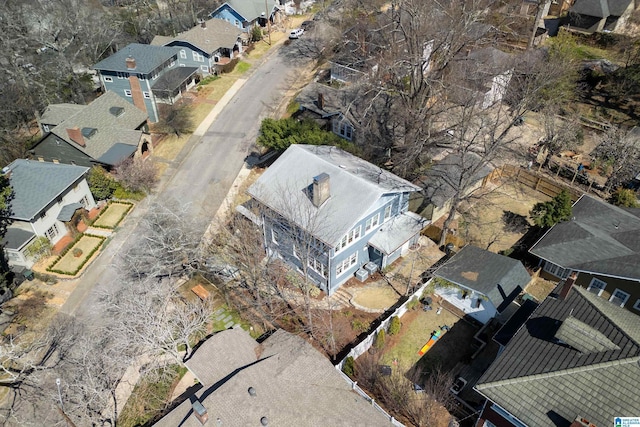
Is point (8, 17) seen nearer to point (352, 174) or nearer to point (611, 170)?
point (352, 174)

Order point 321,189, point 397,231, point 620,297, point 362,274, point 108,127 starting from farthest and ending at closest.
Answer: point 108,127
point 397,231
point 362,274
point 620,297
point 321,189

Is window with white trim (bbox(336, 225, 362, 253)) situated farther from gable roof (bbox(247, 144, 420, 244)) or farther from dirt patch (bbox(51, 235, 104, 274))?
dirt patch (bbox(51, 235, 104, 274))

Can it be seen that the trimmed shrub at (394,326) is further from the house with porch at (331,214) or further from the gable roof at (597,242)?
the gable roof at (597,242)

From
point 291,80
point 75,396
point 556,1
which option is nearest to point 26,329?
point 75,396

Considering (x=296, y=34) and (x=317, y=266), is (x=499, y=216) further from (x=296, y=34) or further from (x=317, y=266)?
(x=296, y=34)

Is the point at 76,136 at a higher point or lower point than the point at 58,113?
lower

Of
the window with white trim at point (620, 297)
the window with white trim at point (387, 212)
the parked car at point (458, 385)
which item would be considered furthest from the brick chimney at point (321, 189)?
the window with white trim at point (620, 297)

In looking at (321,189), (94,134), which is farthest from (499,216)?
(94,134)
